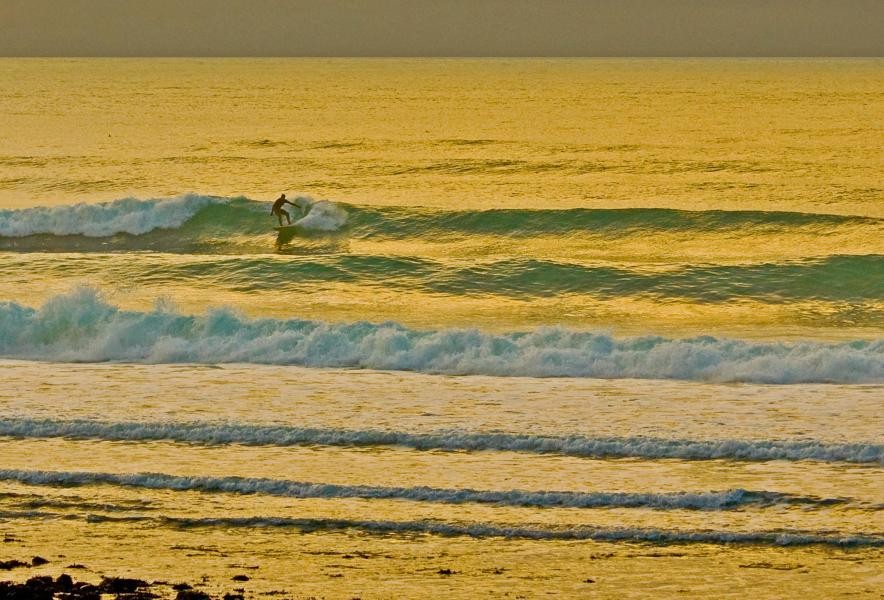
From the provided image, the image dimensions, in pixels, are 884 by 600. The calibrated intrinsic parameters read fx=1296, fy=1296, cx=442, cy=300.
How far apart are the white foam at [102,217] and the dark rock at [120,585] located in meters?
24.5

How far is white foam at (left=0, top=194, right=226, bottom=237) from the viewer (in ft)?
112

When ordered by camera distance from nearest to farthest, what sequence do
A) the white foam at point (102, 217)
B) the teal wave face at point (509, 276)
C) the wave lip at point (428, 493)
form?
the wave lip at point (428, 493) → the teal wave face at point (509, 276) → the white foam at point (102, 217)

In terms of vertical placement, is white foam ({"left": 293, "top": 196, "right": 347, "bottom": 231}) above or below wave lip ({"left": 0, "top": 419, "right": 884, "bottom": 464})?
above

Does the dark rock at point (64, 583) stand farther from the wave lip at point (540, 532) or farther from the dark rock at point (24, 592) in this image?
the wave lip at point (540, 532)

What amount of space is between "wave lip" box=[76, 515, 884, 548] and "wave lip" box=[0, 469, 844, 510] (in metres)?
0.69

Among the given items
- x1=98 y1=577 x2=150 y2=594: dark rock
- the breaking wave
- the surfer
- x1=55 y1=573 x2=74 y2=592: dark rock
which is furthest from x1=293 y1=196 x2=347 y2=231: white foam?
x1=55 y1=573 x2=74 y2=592: dark rock

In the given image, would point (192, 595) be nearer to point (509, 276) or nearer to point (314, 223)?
point (509, 276)

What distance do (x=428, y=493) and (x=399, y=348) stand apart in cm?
729

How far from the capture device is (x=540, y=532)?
39.1ft

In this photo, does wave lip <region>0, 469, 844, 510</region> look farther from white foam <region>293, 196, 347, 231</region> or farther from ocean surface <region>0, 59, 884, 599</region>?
white foam <region>293, 196, 347, 231</region>

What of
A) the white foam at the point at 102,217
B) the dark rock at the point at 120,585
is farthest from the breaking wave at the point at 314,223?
the dark rock at the point at 120,585

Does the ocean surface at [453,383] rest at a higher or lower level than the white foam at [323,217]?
lower

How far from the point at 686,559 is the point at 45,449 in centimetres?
758

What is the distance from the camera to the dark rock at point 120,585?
34.0ft
